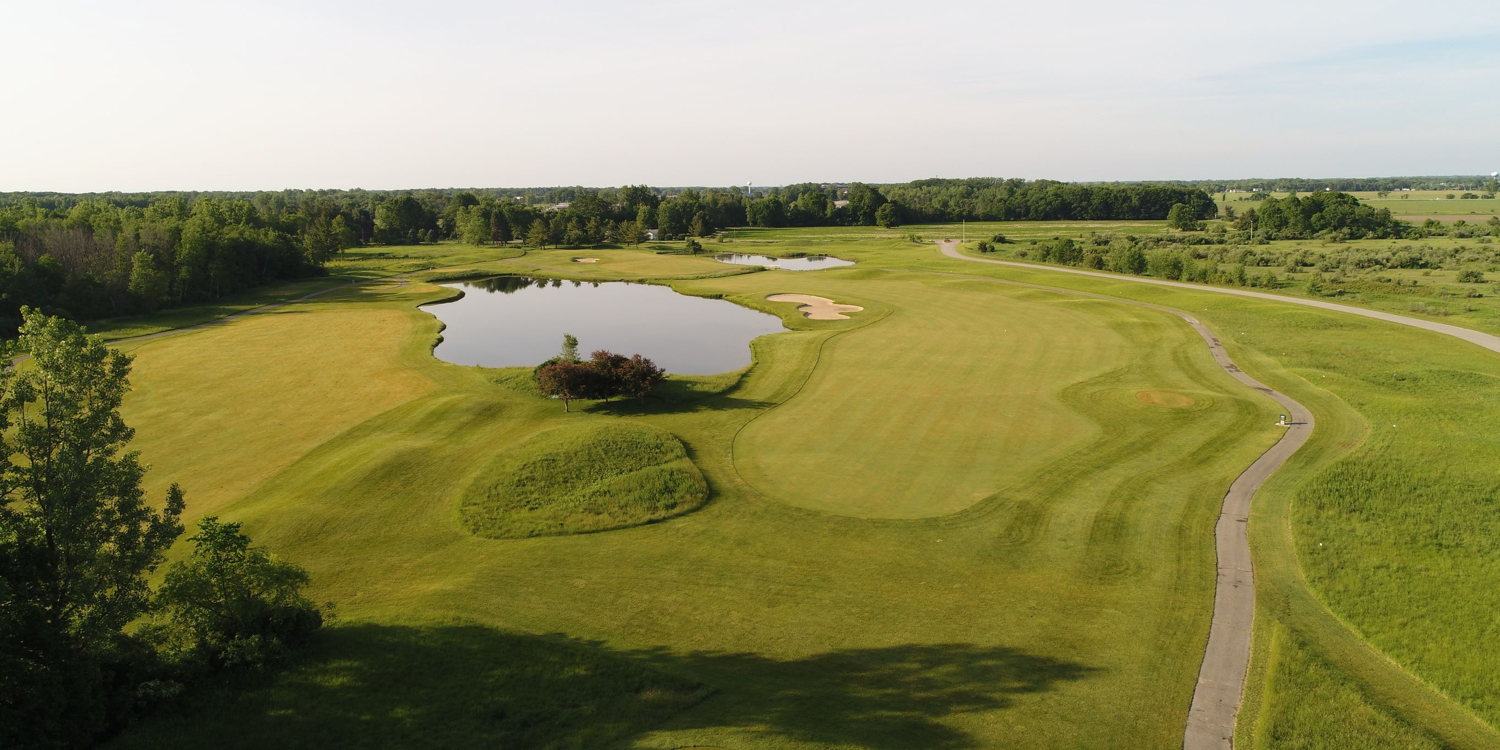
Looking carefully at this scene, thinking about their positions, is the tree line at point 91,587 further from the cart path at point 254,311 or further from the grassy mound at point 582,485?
the cart path at point 254,311

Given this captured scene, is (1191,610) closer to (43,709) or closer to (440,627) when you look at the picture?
(440,627)

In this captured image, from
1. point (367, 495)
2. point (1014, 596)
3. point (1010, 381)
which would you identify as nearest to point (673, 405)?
point (367, 495)

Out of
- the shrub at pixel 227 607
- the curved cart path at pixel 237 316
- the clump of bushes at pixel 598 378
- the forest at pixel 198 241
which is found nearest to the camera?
the shrub at pixel 227 607

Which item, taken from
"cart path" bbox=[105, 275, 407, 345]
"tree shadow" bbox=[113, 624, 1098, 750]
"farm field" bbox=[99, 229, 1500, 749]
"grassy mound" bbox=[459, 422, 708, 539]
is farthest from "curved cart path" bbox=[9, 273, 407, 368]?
"tree shadow" bbox=[113, 624, 1098, 750]

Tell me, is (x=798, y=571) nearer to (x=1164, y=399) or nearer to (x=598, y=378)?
(x=598, y=378)

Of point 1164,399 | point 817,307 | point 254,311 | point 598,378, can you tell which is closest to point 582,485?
point 598,378

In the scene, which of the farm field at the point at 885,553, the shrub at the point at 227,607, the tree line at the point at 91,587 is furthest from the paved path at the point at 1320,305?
A: the tree line at the point at 91,587

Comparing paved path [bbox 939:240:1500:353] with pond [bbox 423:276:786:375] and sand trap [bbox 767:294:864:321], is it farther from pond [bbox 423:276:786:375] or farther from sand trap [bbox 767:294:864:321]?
pond [bbox 423:276:786:375]

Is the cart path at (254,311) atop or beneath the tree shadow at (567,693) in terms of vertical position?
atop
